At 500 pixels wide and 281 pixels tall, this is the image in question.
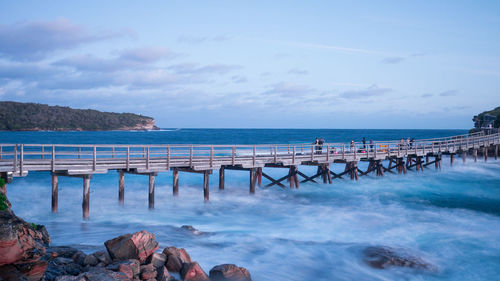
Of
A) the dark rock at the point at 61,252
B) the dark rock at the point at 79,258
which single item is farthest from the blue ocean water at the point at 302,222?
the dark rock at the point at 79,258

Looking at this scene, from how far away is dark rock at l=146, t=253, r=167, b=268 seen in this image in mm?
10594

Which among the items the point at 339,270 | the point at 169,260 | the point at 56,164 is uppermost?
the point at 56,164

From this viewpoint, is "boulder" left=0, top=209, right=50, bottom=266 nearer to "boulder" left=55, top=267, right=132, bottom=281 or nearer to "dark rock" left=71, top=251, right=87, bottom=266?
"boulder" left=55, top=267, right=132, bottom=281

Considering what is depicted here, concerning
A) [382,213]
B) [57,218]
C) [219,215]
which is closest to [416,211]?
[382,213]

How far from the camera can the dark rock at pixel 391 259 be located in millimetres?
12789

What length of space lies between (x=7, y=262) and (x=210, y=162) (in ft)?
44.8

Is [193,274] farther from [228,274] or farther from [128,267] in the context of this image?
[128,267]

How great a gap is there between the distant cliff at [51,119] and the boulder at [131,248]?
547 feet

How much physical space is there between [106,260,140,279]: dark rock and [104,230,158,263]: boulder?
0.42m

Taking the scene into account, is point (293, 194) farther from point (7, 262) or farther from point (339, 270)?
point (7, 262)

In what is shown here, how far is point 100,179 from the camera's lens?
31984 millimetres

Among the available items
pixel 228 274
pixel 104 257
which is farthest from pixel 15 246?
pixel 228 274

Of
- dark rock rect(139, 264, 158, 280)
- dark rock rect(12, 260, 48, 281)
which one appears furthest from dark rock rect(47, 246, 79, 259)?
dark rock rect(139, 264, 158, 280)

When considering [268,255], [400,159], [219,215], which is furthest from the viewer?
[400,159]
